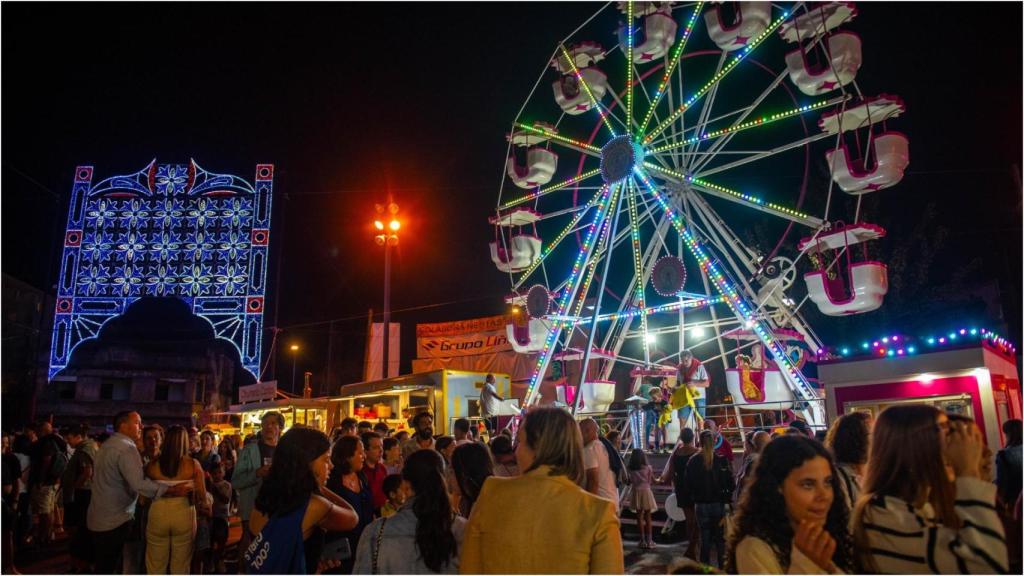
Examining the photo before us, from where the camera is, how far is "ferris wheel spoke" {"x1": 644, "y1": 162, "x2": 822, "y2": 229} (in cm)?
1263

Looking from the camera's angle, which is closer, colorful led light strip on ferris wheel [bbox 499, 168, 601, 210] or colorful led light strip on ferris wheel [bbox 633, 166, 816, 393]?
colorful led light strip on ferris wheel [bbox 633, 166, 816, 393]

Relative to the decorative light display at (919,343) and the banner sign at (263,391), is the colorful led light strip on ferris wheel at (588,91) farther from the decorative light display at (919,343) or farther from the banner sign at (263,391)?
the banner sign at (263,391)

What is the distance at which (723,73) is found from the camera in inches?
550

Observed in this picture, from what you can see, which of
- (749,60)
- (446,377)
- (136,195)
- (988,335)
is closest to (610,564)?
(988,335)

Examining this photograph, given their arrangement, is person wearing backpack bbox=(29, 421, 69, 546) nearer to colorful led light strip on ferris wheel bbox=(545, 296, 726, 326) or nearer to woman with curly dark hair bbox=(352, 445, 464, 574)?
woman with curly dark hair bbox=(352, 445, 464, 574)

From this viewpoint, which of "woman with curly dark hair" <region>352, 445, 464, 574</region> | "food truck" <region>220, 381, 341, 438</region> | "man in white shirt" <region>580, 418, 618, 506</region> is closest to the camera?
"woman with curly dark hair" <region>352, 445, 464, 574</region>

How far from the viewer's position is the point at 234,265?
2111cm

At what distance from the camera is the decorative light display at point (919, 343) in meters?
10.6

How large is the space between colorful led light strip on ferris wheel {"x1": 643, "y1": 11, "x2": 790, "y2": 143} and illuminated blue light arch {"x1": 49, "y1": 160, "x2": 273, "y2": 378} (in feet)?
42.1

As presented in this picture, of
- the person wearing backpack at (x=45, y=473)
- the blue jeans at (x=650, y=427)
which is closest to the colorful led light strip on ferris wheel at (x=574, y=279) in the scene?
the blue jeans at (x=650, y=427)

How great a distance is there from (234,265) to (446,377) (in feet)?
27.1

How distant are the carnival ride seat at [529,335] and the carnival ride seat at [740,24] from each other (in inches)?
310

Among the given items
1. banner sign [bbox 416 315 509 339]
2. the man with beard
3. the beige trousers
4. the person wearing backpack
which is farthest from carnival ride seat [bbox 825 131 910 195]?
banner sign [bbox 416 315 509 339]

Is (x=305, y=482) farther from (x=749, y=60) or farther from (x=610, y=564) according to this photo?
(x=749, y=60)
